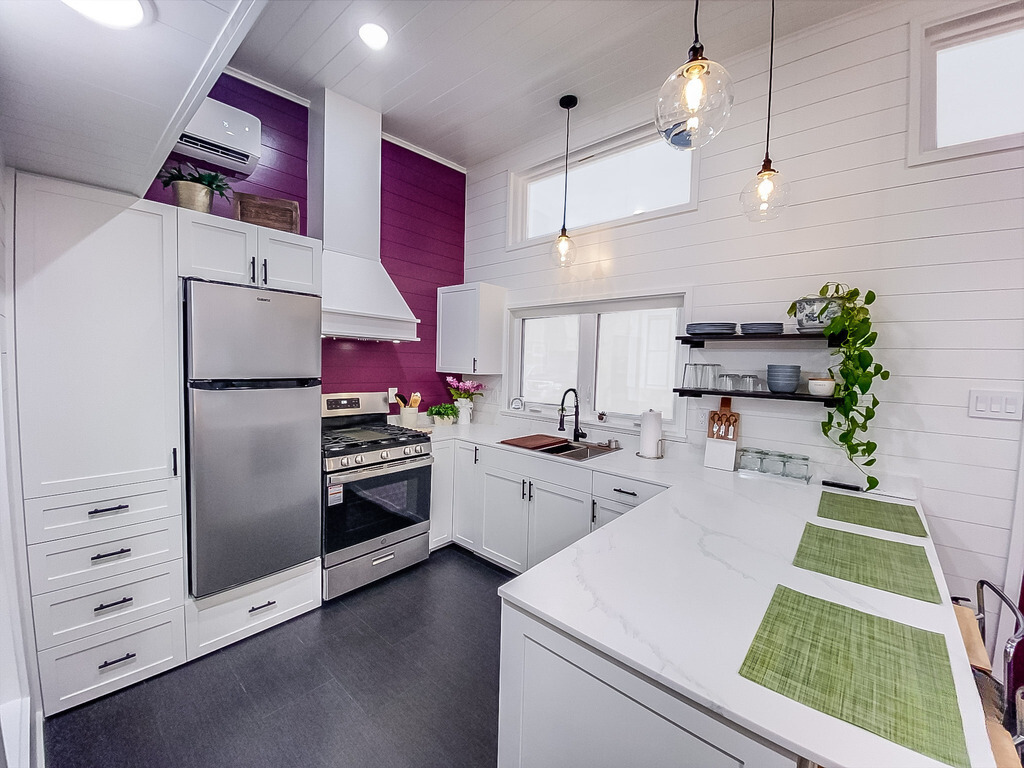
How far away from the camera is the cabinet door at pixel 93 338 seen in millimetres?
1637

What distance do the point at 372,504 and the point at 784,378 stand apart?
2.48 metres

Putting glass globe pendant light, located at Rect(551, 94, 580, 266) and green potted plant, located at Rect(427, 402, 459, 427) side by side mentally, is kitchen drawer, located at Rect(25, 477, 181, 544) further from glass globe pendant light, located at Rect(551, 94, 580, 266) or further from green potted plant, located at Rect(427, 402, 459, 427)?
glass globe pendant light, located at Rect(551, 94, 580, 266)

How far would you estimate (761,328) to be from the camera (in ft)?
7.25

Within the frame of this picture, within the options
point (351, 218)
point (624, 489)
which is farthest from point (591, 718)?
point (351, 218)

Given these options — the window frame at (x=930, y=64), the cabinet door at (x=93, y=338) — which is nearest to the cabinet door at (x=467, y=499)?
the cabinet door at (x=93, y=338)

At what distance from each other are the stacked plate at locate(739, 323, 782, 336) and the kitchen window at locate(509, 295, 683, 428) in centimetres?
52

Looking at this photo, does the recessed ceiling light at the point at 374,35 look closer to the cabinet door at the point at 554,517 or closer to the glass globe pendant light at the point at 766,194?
the glass globe pendant light at the point at 766,194

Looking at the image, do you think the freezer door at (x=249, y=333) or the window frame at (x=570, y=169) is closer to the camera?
the freezer door at (x=249, y=333)

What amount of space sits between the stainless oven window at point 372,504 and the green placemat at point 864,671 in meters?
2.21

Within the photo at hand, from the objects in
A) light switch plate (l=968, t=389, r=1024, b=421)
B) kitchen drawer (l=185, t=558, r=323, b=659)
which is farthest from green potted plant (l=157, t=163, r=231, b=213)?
light switch plate (l=968, t=389, r=1024, b=421)

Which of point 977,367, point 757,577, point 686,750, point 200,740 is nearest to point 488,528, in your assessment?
point 200,740

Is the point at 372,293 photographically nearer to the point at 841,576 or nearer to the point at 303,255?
the point at 303,255

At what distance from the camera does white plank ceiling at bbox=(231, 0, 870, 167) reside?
2.10 m

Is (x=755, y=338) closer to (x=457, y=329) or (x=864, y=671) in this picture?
(x=864, y=671)
